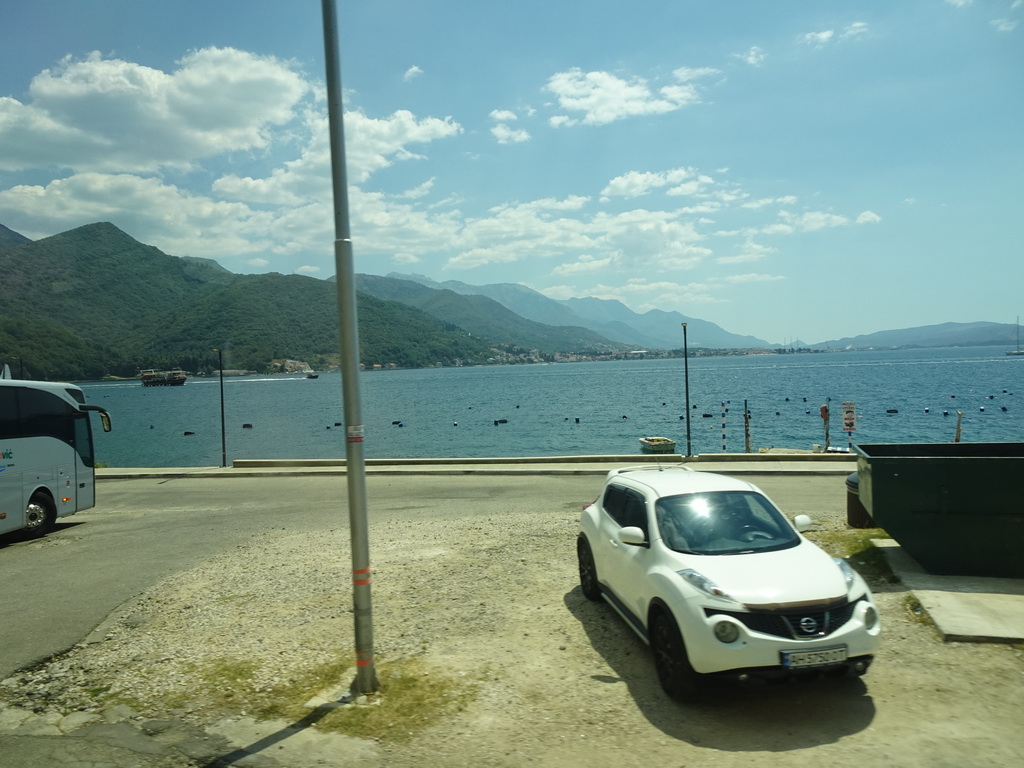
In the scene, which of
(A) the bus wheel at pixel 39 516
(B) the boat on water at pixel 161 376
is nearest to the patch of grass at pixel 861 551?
(A) the bus wheel at pixel 39 516

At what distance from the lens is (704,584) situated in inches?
230

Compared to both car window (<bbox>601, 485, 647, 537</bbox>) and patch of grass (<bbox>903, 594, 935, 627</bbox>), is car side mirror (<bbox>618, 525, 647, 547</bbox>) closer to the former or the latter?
car window (<bbox>601, 485, 647, 537</bbox>)

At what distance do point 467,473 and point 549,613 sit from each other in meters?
14.3

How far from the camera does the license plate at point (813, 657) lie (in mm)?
5398

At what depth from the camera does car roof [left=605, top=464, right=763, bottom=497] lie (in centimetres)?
730

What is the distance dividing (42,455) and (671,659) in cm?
1415

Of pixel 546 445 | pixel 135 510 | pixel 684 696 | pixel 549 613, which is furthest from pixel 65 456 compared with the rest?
pixel 546 445

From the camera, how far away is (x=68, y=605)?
9359 mm

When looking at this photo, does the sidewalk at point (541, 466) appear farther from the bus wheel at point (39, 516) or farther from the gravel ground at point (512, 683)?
the gravel ground at point (512, 683)

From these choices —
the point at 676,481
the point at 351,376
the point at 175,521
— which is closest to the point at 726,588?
the point at 676,481

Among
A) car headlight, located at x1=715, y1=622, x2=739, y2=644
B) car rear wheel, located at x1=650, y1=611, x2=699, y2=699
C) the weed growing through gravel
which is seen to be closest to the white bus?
the weed growing through gravel

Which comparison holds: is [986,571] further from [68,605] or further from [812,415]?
[812,415]

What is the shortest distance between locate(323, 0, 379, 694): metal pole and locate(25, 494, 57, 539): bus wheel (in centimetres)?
1154

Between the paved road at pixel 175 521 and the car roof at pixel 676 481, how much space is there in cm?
627
